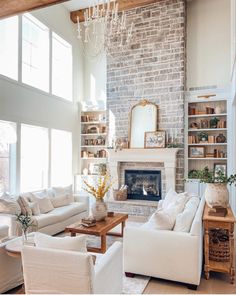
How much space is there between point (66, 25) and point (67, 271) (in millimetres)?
7060

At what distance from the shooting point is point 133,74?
280 inches

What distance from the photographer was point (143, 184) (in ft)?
22.9

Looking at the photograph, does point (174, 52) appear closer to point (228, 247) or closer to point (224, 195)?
point (224, 195)

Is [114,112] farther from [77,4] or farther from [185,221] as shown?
[185,221]

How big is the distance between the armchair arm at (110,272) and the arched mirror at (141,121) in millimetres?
4616

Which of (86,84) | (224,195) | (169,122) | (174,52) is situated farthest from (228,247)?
(86,84)

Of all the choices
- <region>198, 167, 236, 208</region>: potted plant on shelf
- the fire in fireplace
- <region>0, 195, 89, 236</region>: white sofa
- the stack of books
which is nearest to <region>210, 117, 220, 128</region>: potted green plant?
the fire in fireplace

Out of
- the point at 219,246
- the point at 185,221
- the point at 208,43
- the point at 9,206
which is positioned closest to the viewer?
the point at 185,221

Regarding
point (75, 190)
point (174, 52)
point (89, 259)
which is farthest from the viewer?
point (75, 190)

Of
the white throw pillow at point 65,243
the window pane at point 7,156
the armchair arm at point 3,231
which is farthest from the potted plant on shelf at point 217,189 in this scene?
the window pane at point 7,156

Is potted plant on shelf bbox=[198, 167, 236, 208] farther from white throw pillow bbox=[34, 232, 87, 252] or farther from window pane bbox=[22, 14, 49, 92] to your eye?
window pane bbox=[22, 14, 49, 92]

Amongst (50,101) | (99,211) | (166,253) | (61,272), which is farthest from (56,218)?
(50,101)

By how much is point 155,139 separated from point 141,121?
2.14ft

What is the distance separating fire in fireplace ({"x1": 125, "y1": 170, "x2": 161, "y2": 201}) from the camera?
681cm
